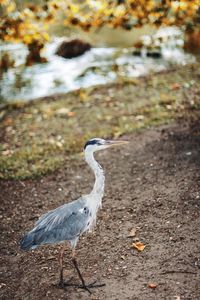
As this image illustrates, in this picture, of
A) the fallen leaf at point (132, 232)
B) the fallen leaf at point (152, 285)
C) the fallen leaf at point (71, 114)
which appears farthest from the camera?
the fallen leaf at point (71, 114)

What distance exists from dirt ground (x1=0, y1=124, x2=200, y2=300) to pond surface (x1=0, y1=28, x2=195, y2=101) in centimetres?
453

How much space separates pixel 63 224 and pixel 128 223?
1475 mm

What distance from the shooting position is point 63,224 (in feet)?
17.0

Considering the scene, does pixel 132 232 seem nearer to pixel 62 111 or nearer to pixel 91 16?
pixel 91 16

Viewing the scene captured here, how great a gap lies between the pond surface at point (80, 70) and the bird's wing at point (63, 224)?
740 centimetres

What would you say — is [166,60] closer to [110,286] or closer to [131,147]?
[131,147]

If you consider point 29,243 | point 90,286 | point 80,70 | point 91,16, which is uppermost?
point 91,16

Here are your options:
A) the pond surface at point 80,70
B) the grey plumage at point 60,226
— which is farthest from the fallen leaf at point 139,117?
the grey plumage at point 60,226

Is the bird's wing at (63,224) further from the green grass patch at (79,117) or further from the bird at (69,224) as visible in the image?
the green grass patch at (79,117)

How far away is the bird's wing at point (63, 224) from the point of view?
512cm

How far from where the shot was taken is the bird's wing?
5121 millimetres

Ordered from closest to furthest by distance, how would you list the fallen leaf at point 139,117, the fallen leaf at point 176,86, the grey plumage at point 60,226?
the grey plumage at point 60,226 < the fallen leaf at point 139,117 < the fallen leaf at point 176,86

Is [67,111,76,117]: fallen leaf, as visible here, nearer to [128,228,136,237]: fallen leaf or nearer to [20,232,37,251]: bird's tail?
[128,228,136,237]: fallen leaf

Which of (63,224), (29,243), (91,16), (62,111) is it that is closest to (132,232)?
(63,224)
